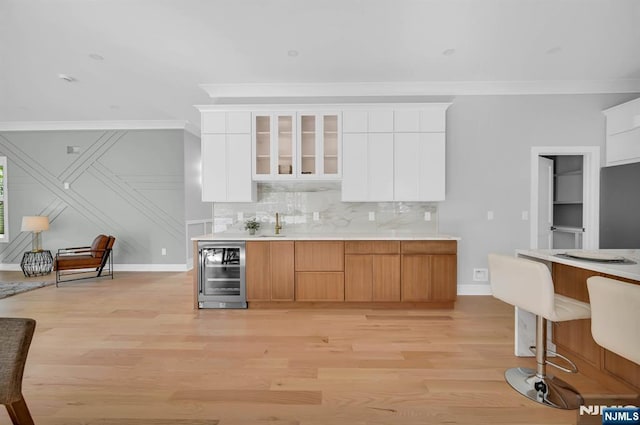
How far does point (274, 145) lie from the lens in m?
3.96

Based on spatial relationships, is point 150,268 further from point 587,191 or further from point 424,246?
point 587,191

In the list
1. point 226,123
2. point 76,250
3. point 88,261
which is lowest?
point 88,261

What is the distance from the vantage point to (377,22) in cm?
278

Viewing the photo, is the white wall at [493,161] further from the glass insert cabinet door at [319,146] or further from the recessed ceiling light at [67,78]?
the recessed ceiling light at [67,78]

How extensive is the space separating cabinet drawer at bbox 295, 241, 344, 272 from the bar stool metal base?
6.40 ft

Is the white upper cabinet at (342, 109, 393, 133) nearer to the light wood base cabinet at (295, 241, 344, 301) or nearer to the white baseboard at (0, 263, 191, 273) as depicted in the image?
the light wood base cabinet at (295, 241, 344, 301)

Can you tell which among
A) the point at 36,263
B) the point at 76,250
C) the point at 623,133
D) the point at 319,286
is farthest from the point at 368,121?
the point at 36,263

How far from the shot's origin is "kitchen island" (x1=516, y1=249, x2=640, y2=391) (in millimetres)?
1787

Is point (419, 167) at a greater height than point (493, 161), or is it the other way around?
point (493, 161)

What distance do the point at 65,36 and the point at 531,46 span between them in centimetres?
491

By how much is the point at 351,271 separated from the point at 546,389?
205 centimetres

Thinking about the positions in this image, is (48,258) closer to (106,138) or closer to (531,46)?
(106,138)

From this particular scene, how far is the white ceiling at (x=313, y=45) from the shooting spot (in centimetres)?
261

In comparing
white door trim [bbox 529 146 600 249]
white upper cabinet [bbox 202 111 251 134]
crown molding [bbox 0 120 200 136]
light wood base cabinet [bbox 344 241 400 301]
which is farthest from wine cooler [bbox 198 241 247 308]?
white door trim [bbox 529 146 600 249]
